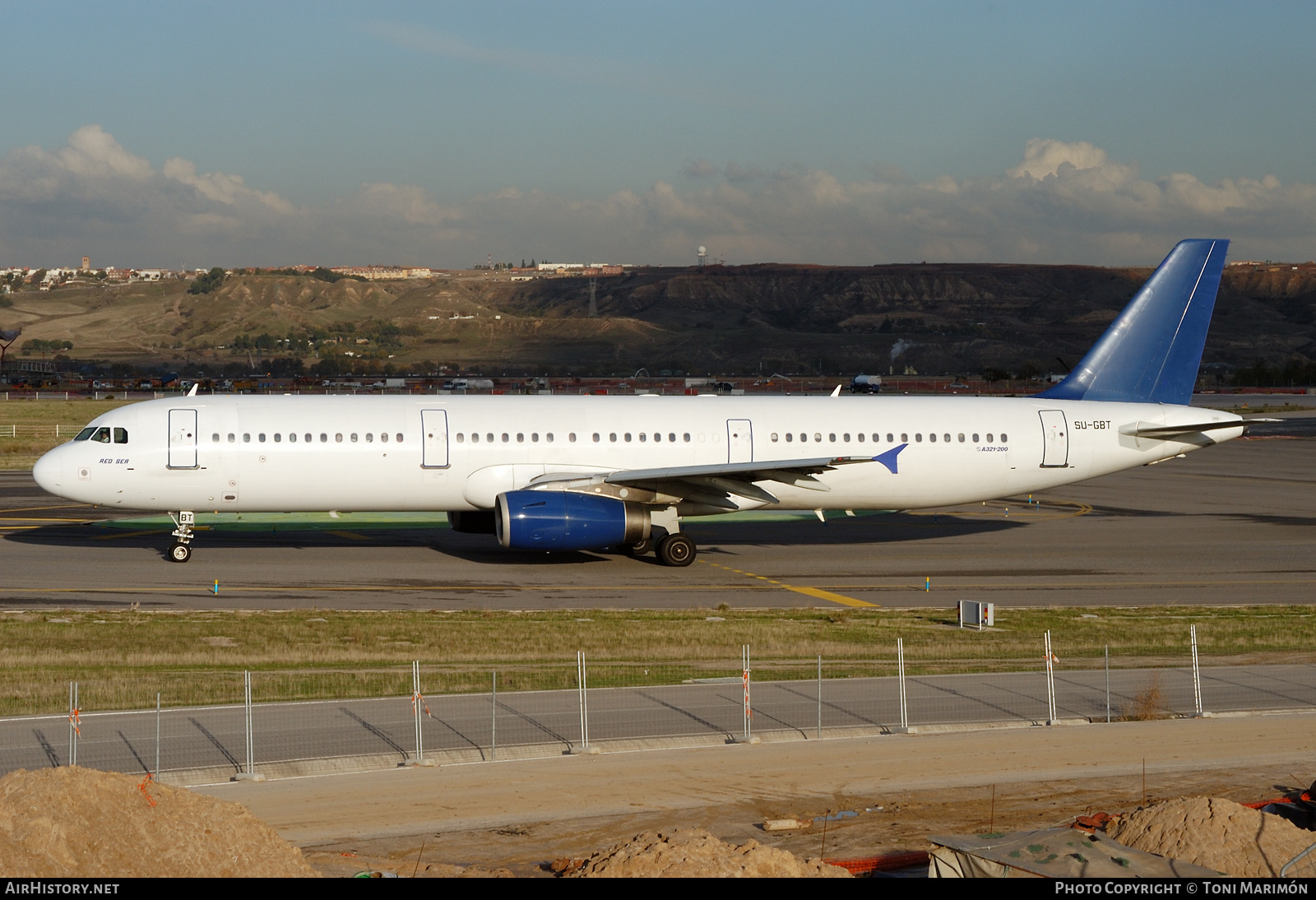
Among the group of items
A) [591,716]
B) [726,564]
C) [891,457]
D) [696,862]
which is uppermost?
[891,457]

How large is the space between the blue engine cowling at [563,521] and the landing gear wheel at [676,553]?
1.85 metres

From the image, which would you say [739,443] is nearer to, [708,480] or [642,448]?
[708,480]

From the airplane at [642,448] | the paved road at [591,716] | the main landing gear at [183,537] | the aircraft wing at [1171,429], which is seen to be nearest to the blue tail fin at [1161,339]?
the airplane at [642,448]

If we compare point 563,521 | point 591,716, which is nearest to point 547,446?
point 563,521

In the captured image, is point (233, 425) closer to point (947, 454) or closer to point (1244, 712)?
point (947, 454)

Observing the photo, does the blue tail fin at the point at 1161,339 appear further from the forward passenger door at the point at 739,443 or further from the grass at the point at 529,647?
the grass at the point at 529,647

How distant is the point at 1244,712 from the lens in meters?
21.2

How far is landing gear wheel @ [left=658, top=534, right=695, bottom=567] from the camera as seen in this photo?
123 ft

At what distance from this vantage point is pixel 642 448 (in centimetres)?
3769

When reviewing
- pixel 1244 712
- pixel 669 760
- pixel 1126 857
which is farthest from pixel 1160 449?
pixel 1126 857

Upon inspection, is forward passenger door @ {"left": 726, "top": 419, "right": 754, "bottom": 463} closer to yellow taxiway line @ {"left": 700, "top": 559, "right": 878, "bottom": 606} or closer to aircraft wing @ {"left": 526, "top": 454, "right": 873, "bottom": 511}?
aircraft wing @ {"left": 526, "top": 454, "right": 873, "bottom": 511}

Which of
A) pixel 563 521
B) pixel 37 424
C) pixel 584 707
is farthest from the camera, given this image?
pixel 37 424

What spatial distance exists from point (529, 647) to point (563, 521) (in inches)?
350

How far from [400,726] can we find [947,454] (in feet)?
79.5
